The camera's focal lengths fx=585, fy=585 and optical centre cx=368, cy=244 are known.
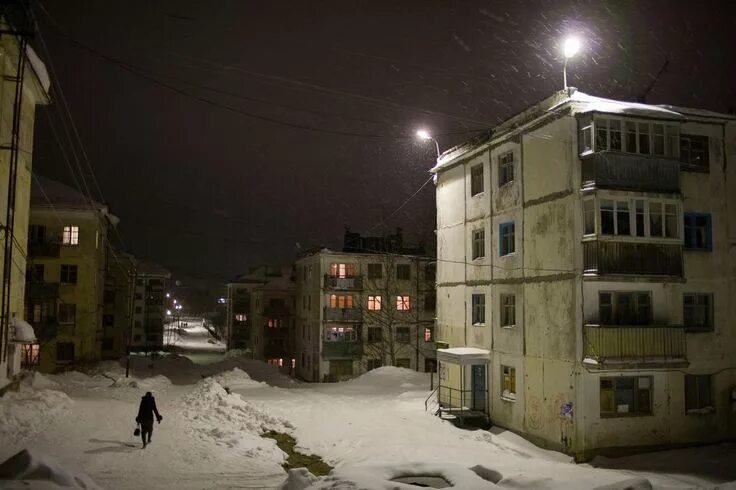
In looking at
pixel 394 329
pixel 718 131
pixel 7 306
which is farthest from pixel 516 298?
pixel 394 329

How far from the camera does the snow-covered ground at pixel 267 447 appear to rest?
537 inches

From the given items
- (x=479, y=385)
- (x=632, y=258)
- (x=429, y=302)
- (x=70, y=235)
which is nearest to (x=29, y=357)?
(x=70, y=235)

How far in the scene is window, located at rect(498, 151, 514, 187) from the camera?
2562cm

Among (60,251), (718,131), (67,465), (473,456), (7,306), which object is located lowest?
(473,456)

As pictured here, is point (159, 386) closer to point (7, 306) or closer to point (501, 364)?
point (7, 306)

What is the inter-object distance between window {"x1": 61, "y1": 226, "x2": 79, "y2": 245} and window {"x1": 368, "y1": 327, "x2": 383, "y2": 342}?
80.3 feet

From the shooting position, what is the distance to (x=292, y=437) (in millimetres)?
21219

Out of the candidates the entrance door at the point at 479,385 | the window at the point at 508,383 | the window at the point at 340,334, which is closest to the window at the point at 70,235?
the window at the point at 340,334

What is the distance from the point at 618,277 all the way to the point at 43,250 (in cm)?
4062

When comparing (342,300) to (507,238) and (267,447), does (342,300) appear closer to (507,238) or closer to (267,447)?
(507,238)

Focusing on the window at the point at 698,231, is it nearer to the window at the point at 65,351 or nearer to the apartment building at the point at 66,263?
the apartment building at the point at 66,263

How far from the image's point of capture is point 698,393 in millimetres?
22062

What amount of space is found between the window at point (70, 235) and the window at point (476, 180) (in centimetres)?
3208

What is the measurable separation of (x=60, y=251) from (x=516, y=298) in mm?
35870
